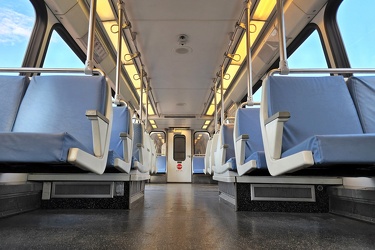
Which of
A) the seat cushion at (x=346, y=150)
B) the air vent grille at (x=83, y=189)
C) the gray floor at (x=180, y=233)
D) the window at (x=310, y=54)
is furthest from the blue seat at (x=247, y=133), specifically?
the air vent grille at (x=83, y=189)

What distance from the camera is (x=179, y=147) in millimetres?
12297

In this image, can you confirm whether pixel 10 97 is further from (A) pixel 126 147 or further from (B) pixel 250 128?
(B) pixel 250 128

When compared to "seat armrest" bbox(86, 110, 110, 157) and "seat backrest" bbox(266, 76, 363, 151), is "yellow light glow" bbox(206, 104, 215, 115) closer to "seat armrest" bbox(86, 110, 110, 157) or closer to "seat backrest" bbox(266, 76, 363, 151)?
"seat backrest" bbox(266, 76, 363, 151)

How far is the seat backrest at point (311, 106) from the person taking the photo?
2.04m

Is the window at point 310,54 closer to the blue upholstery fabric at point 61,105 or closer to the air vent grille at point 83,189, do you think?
the blue upholstery fabric at point 61,105

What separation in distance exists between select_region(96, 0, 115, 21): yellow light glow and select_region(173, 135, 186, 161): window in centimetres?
865

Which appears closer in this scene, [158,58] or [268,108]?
[268,108]

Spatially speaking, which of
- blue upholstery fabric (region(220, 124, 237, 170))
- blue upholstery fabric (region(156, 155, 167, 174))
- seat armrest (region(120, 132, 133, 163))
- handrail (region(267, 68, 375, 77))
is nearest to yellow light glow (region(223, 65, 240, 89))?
blue upholstery fabric (region(220, 124, 237, 170))

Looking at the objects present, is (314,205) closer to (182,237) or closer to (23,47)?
(182,237)

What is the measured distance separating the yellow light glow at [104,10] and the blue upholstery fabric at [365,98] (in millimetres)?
3089

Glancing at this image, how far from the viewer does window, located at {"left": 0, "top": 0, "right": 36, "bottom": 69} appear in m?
2.81

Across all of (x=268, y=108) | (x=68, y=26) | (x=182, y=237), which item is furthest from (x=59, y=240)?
(x=68, y=26)

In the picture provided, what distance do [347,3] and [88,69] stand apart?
298cm

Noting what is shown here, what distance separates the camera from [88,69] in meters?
2.20
